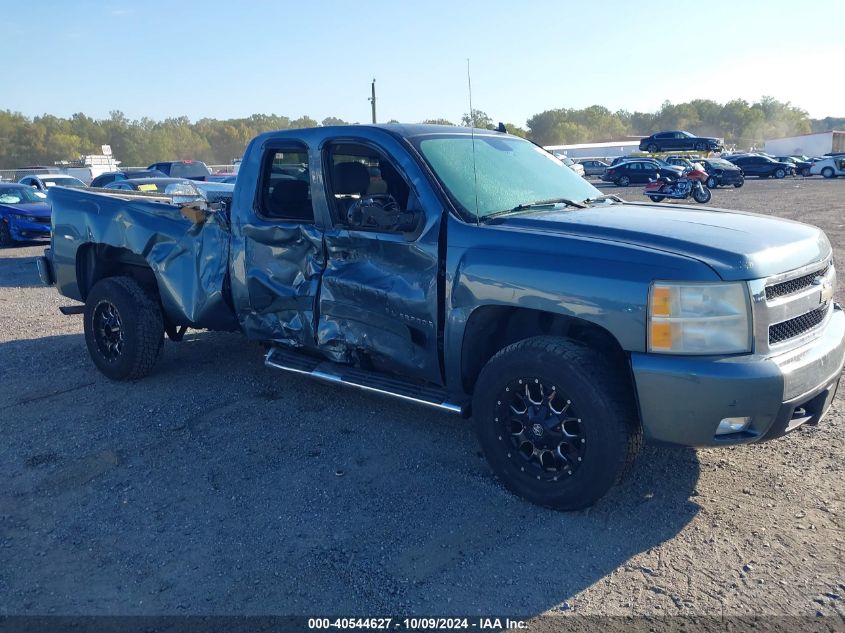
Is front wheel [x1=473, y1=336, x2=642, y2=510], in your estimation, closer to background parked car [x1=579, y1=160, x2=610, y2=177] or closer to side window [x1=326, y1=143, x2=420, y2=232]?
side window [x1=326, y1=143, x2=420, y2=232]

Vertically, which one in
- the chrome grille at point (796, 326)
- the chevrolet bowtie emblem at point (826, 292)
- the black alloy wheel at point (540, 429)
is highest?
the chevrolet bowtie emblem at point (826, 292)

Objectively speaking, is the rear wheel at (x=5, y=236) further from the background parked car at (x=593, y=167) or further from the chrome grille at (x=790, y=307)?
the background parked car at (x=593, y=167)

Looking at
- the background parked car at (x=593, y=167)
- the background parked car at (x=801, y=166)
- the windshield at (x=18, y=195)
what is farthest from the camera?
the background parked car at (x=593, y=167)

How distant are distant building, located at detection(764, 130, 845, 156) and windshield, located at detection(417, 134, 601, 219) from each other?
7960cm

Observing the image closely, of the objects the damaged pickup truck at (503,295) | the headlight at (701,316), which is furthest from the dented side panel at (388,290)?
the headlight at (701,316)

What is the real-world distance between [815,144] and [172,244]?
8533cm

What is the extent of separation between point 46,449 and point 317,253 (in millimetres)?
2141

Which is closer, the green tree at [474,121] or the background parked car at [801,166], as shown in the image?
the green tree at [474,121]

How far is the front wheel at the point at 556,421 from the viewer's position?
11.5ft

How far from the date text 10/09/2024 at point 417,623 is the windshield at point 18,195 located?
17.0 meters

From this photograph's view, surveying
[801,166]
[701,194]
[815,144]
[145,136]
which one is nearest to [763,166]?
[801,166]

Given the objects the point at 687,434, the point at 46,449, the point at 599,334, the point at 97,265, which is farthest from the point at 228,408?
the point at 687,434

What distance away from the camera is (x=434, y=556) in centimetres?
342

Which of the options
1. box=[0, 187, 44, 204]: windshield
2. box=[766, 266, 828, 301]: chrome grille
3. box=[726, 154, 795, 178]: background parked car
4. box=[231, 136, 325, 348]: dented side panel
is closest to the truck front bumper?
box=[766, 266, 828, 301]: chrome grille
